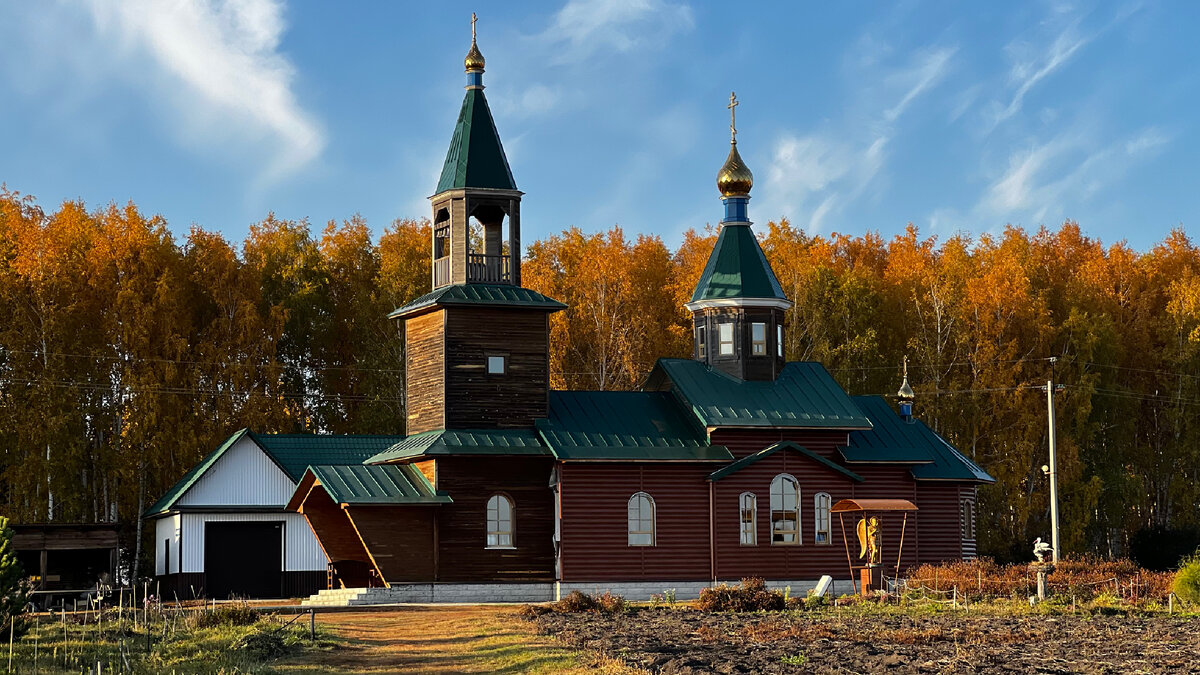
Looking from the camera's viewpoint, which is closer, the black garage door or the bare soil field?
the bare soil field

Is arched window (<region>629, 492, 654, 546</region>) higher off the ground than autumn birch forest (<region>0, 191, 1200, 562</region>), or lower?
lower

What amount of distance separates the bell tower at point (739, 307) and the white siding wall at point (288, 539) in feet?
34.6

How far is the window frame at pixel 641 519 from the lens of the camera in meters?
35.3

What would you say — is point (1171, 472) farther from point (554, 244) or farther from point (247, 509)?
point (247, 509)

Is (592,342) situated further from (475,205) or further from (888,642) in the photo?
(888,642)

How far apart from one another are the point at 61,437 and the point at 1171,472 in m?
36.5

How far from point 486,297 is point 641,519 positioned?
19.9 feet

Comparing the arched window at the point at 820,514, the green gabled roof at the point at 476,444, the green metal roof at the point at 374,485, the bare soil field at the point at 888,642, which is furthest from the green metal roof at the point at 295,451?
the bare soil field at the point at 888,642

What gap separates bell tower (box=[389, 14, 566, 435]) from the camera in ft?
116

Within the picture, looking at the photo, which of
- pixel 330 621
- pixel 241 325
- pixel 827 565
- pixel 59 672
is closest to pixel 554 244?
pixel 241 325

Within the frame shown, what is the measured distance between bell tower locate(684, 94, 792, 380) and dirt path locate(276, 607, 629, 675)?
1221 cm

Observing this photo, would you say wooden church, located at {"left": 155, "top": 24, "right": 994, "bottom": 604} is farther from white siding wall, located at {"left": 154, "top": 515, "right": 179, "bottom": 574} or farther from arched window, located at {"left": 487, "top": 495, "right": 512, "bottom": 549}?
white siding wall, located at {"left": 154, "top": 515, "right": 179, "bottom": 574}

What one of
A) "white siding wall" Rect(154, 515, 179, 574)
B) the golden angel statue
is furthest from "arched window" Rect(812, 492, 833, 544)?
"white siding wall" Rect(154, 515, 179, 574)

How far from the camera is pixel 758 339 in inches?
1540
